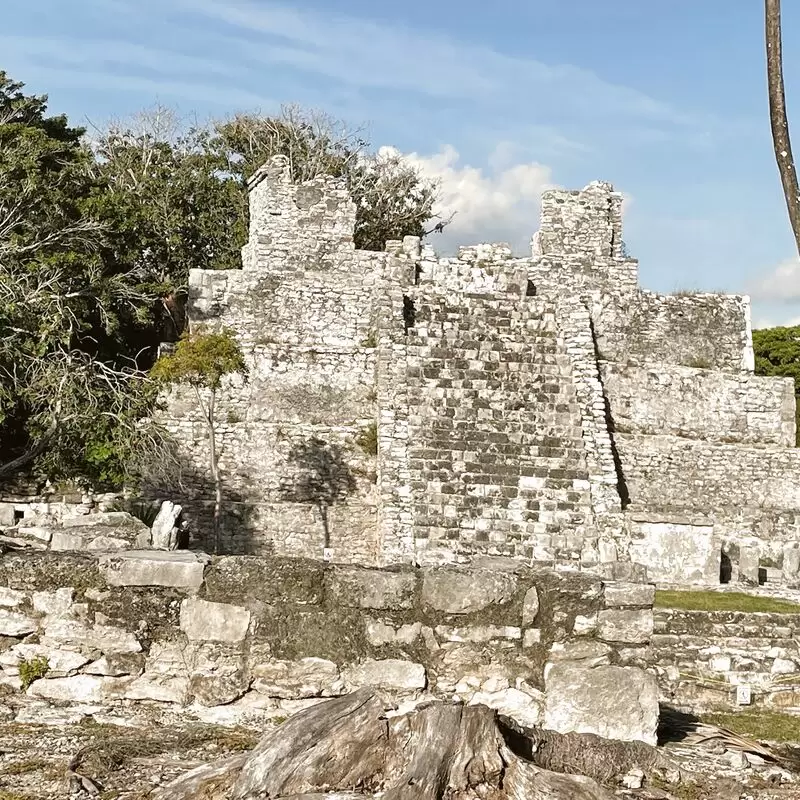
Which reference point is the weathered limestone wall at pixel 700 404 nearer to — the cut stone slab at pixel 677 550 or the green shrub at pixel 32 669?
the cut stone slab at pixel 677 550

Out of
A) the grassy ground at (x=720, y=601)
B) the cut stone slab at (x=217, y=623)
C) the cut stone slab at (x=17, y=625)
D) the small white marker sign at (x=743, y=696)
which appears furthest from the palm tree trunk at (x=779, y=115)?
the cut stone slab at (x=17, y=625)

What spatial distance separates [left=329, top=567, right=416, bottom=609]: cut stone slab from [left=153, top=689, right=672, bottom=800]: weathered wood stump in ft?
2.82

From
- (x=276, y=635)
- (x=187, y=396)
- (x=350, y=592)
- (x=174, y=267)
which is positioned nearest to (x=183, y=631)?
(x=276, y=635)

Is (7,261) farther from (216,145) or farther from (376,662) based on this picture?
(216,145)

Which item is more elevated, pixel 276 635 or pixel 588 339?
pixel 588 339

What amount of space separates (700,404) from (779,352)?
17983 mm

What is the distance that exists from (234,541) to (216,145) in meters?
17.5

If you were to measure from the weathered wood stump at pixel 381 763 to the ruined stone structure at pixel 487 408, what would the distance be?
938cm

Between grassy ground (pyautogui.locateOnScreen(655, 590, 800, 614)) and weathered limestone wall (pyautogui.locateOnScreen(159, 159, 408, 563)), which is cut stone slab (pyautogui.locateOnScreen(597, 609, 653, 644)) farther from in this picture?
weathered limestone wall (pyautogui.locateOnScreen(159, 159, 408, 563))

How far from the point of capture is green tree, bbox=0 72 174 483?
44.2 feet

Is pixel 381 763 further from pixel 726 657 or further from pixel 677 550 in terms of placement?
pixel 677 550

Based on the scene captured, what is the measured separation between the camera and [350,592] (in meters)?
5.14

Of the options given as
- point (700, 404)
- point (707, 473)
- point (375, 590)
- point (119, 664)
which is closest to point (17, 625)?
point (119, 664)

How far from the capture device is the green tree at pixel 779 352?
34.6 metres
